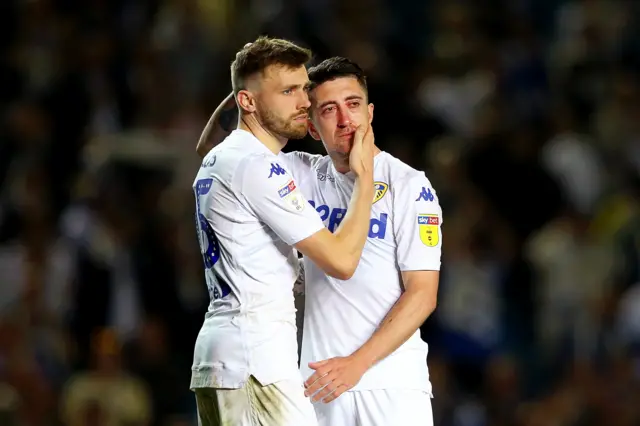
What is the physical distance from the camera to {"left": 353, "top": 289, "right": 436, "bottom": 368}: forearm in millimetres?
5016

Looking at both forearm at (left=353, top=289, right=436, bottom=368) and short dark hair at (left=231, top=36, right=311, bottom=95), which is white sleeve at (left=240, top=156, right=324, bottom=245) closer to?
short dark hair at (left=231, top=36, right=311, bottom=95)

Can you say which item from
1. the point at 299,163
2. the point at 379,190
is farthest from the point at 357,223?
the point at 299,163

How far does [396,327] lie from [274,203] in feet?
2.61

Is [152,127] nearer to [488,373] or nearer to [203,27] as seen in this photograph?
[203,27]

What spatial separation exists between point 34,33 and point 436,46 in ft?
12.1

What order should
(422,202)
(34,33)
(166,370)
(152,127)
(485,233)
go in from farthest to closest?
(34,33)
(152,127)
(485,233)
(166,370)
(422,202)

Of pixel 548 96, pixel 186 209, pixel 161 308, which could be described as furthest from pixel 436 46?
pixel 161 308

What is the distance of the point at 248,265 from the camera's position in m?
4.72

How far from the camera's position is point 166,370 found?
8891mm

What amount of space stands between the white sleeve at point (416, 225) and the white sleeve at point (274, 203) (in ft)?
1.84

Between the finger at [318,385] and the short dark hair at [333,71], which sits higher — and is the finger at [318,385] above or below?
below

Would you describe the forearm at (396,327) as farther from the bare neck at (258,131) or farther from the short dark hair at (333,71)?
the short dark hair at (333,71)

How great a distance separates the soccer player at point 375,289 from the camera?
511cm

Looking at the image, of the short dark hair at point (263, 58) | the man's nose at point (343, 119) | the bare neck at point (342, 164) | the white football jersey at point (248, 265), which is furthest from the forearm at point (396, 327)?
the short dark hair at point (263, 58)
